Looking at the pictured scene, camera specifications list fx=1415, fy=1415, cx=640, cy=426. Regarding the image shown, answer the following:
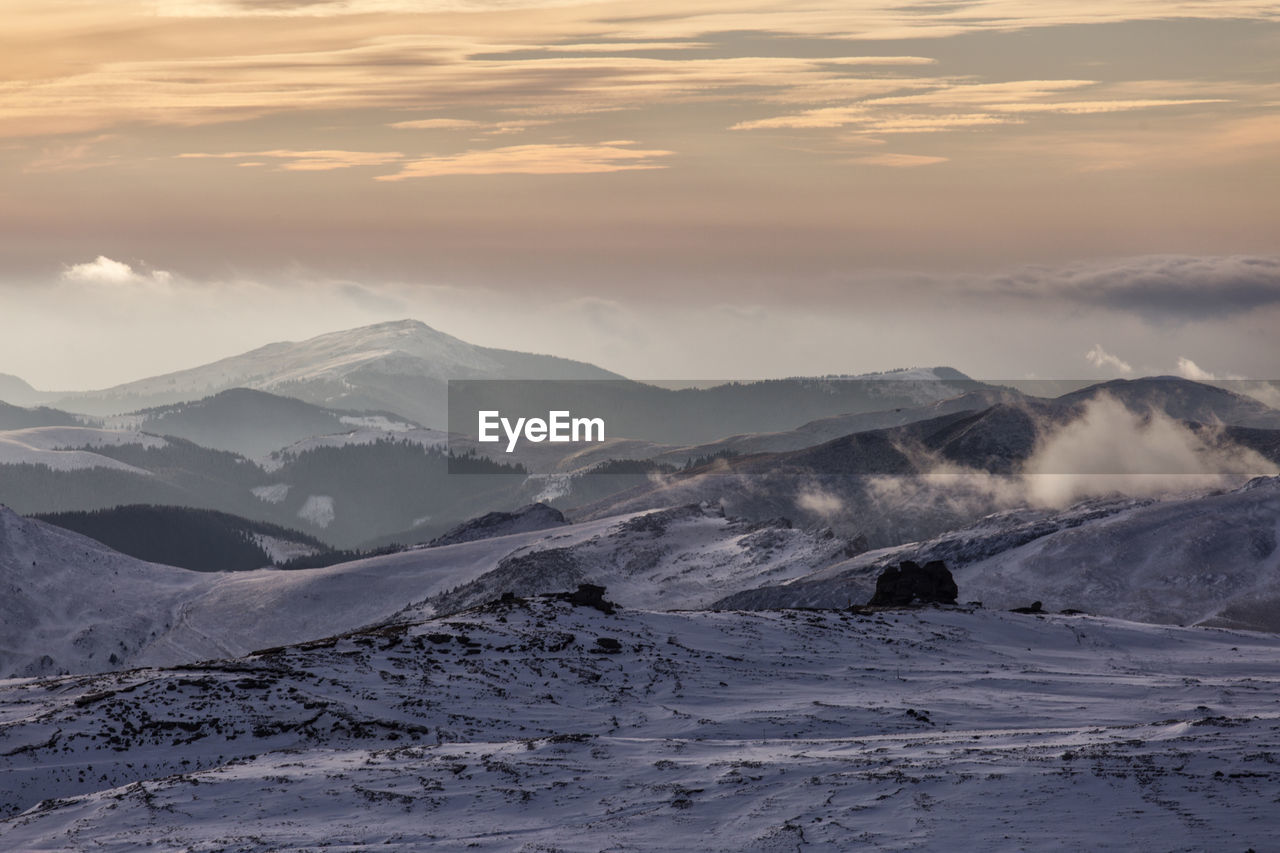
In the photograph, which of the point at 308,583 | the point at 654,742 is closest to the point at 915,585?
the point at 654,742

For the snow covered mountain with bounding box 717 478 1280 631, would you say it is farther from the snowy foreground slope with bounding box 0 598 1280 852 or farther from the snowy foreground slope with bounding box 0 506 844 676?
the snowy foreground slope with bounding box 0 598 1280 852

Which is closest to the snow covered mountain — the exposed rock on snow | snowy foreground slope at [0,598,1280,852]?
the exposed rock on snow

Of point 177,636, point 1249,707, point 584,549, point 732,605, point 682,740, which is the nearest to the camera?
point 682,740

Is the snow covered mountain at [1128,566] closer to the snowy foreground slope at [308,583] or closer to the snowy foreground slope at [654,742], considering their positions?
the snowy foreground slope at [308,583]

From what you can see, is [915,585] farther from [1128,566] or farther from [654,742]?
[654,742]

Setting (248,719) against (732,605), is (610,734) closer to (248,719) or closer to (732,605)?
(248,719)

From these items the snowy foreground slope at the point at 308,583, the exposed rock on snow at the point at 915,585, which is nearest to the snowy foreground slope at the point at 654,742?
the exposed rock on snow at the point at 915,585

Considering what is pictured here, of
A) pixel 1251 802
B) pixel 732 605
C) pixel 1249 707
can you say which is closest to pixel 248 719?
pixel 1251 802
